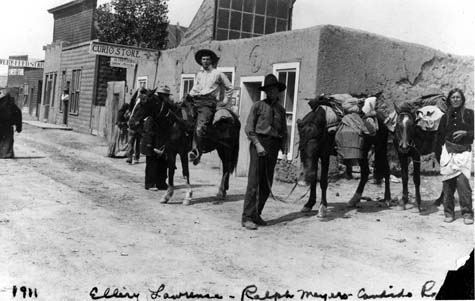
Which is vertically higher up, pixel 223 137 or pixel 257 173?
pixel 223 137

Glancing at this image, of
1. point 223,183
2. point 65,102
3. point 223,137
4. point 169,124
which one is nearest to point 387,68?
point 223,137

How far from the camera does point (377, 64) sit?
10531mm

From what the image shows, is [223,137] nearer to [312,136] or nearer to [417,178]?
[312,136]

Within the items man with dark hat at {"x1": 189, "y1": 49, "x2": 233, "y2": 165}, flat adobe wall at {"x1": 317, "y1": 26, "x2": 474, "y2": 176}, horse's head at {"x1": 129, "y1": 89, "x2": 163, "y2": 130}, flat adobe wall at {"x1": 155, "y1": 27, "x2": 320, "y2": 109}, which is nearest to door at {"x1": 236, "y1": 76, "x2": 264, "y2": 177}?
flat adobe wall at {"x1": 155, "y1": 27, "x2": 320, "y2": 109}

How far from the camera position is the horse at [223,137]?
323 inches

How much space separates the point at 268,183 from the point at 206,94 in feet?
7.83

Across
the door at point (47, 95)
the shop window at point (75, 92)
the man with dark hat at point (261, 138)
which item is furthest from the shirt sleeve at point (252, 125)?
the door at point (47, 95)

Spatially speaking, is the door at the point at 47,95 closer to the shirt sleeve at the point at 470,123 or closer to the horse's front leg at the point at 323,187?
the horse's front leg at the point at 323,187

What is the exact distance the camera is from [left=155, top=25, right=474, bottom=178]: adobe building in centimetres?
1002

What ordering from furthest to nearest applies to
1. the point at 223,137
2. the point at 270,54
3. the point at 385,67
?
Answer: the point at 270,54 < the point at 385,67 < the point at 223,137

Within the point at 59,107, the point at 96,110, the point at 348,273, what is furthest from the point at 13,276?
the point at 59,107

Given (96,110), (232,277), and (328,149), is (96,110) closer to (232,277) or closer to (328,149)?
(328,149)

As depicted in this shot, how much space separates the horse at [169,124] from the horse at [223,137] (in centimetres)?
27

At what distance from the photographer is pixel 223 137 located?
8.31 metres
